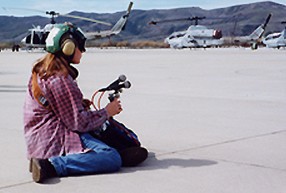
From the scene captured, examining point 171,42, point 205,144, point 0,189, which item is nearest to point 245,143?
point 205,144

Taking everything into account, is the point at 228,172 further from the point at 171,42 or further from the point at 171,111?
the point at 171,42

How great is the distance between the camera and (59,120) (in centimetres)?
527

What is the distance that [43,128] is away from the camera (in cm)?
529

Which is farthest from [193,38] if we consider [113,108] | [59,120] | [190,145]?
[59,120]

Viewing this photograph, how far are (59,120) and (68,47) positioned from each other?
24.5 inches

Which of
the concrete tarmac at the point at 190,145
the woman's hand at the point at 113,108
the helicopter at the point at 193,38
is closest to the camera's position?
the concrete tarmac at the point at 190,145

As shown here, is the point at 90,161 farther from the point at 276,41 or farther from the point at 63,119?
the point at 276,41

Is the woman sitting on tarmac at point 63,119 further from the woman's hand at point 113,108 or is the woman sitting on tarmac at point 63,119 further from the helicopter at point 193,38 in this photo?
the helicopter at point 193,38

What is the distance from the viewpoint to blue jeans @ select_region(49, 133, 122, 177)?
5.13 meters

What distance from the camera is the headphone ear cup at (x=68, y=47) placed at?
5.14m

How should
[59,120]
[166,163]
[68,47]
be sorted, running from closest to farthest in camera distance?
[68,47] < [59,120] < [166,163]

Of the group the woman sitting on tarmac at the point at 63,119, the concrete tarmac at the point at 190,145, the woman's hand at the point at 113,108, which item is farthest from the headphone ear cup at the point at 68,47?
the concrete tarmac at the point at 190,145

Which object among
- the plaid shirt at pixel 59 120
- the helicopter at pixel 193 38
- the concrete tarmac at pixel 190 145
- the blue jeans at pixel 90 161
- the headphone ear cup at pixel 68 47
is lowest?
the helicopter at pixel 193 38

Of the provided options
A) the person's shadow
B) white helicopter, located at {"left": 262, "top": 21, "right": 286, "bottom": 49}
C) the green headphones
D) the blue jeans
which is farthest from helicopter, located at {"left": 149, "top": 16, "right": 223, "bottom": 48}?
the blue jeans
